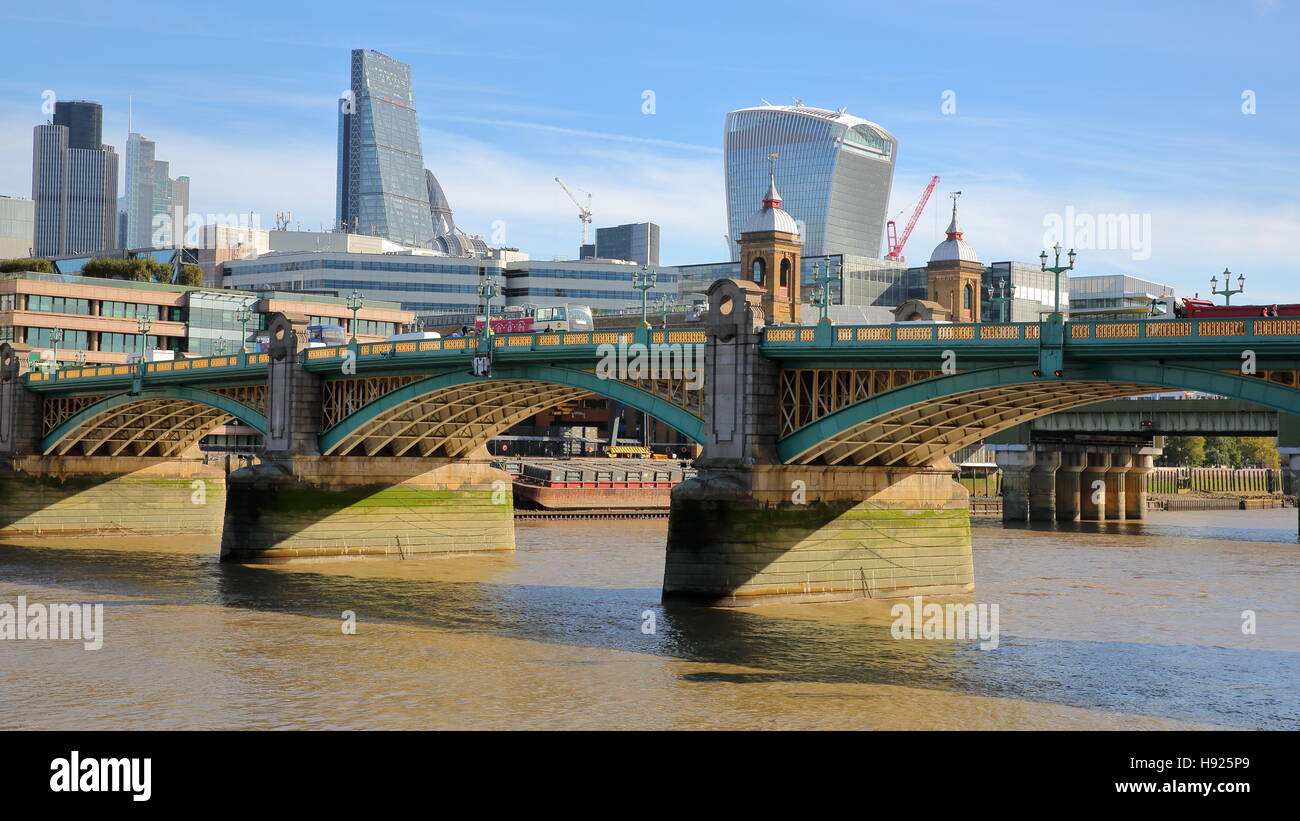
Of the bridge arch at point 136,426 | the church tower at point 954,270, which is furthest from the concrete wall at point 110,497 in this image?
the church tower at point 954,270

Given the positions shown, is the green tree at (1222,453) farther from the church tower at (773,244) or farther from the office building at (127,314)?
the office building at (127,314)

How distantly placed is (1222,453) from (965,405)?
131673mm

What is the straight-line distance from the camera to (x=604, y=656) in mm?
36094

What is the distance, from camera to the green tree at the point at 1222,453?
531 ft

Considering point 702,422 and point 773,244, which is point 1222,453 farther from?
point 702,422

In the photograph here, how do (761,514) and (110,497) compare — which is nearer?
(761,514)

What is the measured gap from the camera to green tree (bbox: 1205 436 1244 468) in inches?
6372

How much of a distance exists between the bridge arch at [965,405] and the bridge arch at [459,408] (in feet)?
18.5

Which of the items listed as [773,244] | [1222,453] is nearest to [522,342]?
[773,244]
